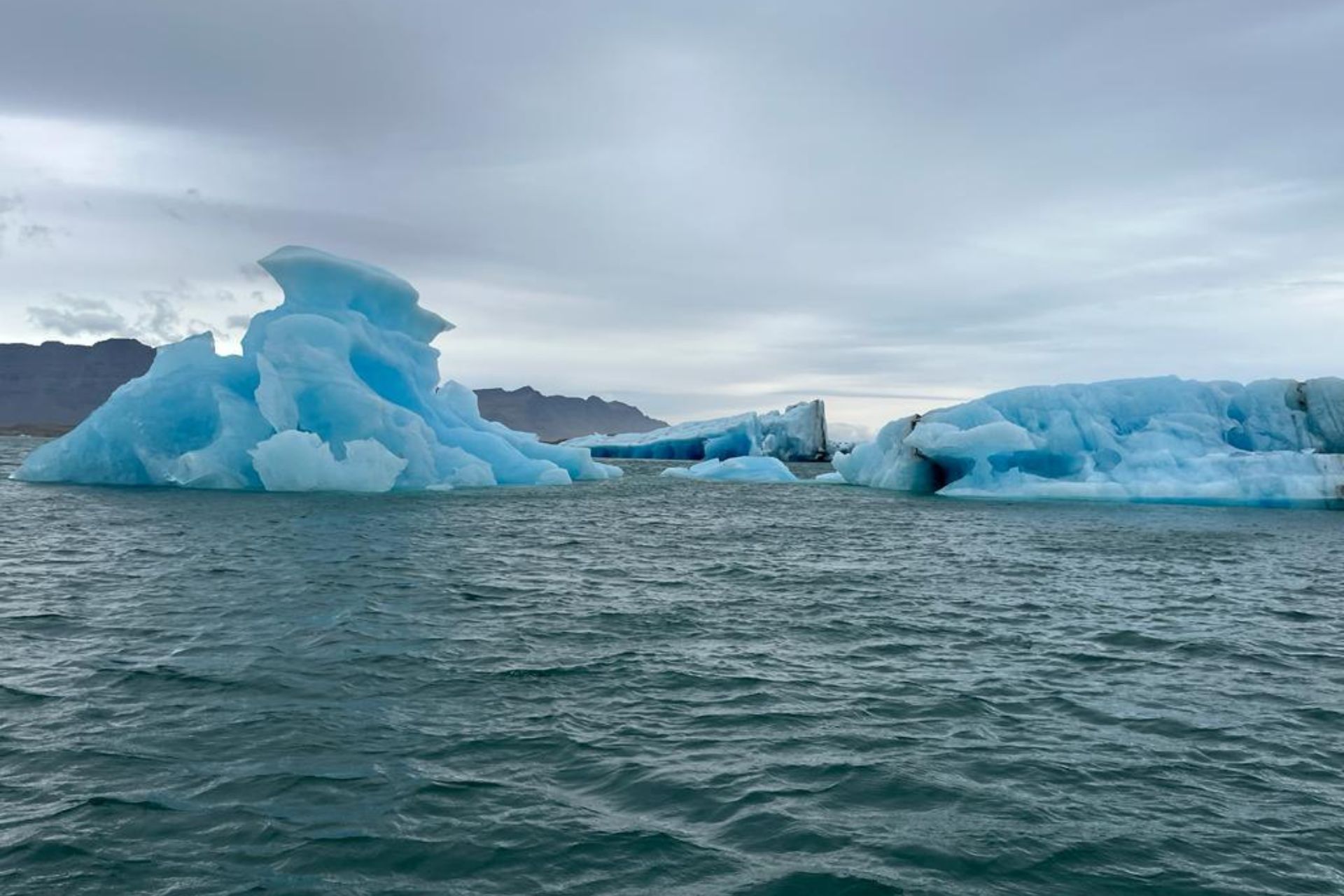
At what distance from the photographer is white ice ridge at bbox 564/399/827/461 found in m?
61.3

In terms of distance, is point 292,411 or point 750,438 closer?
point 292,411

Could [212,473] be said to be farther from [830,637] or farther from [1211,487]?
[1211,487]

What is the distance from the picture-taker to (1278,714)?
23.6ft

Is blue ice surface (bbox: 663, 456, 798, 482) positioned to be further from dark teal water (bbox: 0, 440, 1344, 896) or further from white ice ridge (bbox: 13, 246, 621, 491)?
dark teal water (bbox: 0, 440, 1344, 896)

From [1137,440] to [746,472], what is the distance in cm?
1901

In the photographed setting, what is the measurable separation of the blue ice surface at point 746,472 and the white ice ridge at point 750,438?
39.1 feet

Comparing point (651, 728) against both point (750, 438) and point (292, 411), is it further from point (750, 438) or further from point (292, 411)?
point (750, 438)

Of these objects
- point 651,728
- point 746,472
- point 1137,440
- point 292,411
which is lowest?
point 651,728

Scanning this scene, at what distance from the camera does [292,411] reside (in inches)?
1002

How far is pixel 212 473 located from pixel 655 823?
2435cm

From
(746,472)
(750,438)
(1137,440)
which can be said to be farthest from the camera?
(750,438)

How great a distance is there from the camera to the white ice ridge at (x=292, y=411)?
2534 centimetres

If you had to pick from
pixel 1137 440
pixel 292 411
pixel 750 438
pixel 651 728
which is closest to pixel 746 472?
pixel 750 438

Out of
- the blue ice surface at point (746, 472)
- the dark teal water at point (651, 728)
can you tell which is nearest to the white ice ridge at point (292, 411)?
the dark teal water at point (651, 728)
